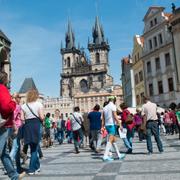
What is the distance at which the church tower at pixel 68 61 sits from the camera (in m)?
120

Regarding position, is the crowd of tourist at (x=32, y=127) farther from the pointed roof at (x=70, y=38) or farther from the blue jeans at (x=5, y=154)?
the pointed roof at (x=70, y=38)

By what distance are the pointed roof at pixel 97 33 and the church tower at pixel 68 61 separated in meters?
8.79

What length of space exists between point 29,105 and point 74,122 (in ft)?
17.5

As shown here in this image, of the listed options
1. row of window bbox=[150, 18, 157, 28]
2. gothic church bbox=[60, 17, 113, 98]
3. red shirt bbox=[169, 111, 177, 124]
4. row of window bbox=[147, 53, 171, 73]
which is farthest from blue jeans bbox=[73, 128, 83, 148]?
gothic church bbox=[60, 17, 113, 98]

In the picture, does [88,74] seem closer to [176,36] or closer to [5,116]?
[176,36]

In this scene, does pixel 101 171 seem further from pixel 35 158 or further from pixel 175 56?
pixel 175 56

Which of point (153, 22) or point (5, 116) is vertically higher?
point (153, 22)

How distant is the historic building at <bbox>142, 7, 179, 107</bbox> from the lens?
113 feet

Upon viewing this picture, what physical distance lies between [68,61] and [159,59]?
94142mm

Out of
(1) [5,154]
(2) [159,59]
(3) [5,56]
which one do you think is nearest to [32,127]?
(1) [5,154]

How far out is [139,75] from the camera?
42844mm

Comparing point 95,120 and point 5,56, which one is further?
point 5,56

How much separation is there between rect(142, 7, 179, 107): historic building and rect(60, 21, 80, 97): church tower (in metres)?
81.6

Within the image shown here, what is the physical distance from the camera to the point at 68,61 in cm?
12912
